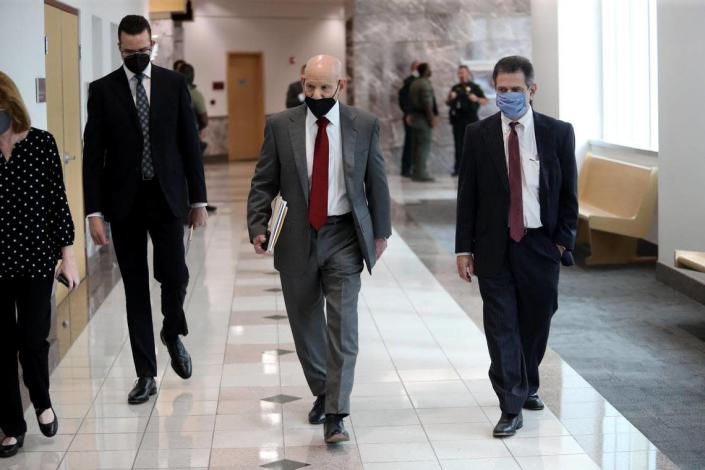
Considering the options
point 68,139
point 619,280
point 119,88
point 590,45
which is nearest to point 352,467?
point 119,88

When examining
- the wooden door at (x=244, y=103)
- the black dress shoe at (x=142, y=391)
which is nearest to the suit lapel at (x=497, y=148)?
the black dress shoe at (x=142, y=391)

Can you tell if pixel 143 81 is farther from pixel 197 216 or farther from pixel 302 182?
pixel 302 182

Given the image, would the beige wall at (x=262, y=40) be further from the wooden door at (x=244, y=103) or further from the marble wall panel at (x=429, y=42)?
the marble wall panel at (x=429, y=42)

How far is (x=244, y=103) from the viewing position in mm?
27781

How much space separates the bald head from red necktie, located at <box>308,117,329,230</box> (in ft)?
0.40

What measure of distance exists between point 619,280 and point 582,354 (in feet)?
9.05

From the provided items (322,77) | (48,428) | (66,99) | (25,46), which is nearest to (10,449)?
(48,428)

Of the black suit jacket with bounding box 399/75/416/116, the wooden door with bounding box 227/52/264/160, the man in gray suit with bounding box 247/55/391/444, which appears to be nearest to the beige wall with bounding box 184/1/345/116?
the wooden door with bounding box 227/52/264/160

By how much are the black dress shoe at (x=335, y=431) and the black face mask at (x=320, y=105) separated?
127 centimetres

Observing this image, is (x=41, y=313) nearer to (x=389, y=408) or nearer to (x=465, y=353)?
(x=389, y=408)

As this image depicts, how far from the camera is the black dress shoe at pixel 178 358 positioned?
5711 mm

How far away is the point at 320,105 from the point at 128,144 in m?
1.09

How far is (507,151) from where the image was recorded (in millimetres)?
4719

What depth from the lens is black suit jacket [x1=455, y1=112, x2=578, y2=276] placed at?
4.69 metres
